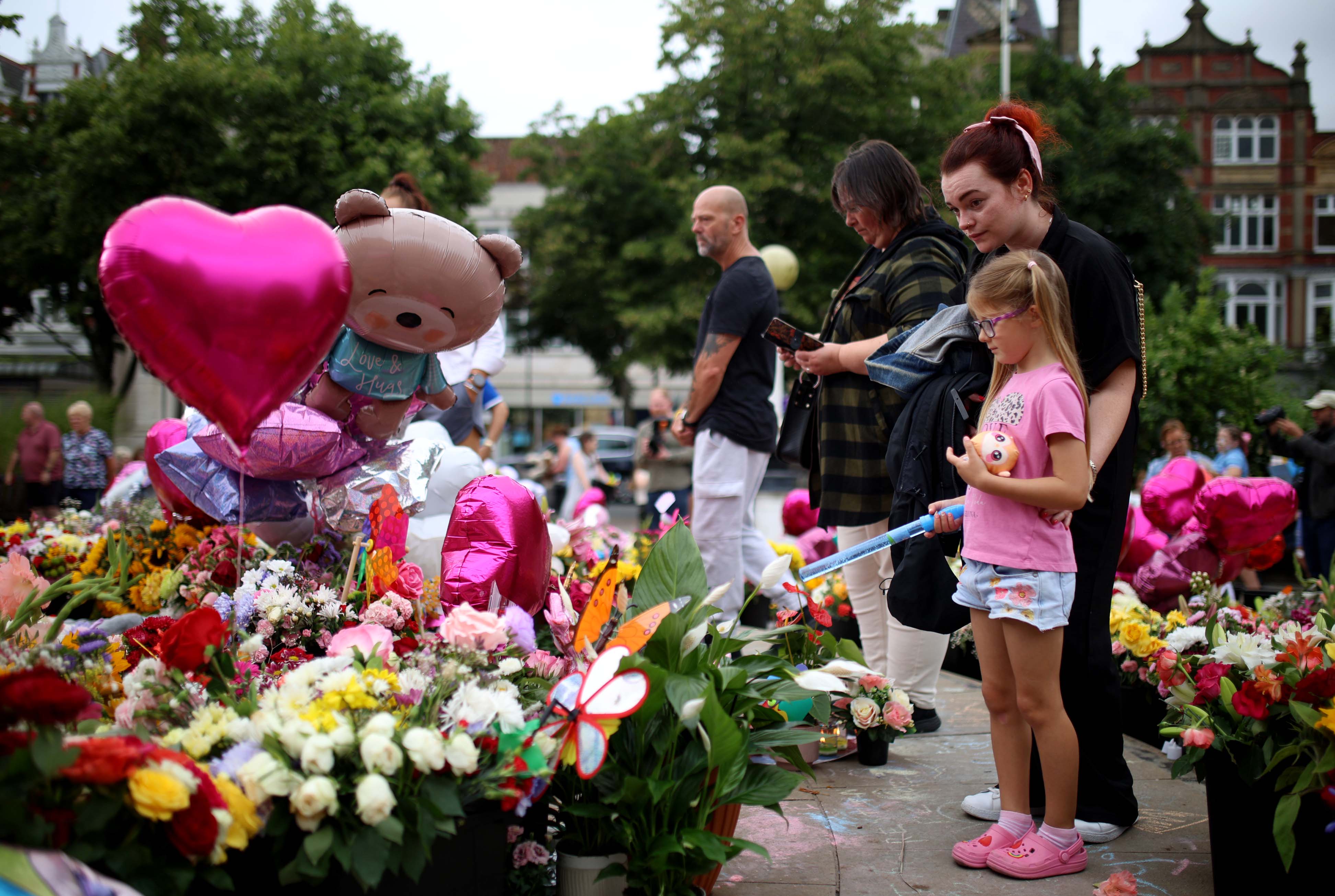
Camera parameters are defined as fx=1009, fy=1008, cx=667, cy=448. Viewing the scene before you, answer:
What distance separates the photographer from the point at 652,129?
70.8ft

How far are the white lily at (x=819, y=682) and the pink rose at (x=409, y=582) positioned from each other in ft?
3.17

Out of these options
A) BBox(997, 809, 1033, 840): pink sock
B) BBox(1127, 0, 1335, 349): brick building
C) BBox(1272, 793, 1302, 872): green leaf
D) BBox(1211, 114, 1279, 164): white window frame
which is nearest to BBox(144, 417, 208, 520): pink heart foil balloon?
BBox(997, 809, 1033, 840): pink sock

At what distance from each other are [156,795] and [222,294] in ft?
2.86

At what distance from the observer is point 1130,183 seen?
22828 mm

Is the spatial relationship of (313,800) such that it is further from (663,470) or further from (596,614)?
(663,470)

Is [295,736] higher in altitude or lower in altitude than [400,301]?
lower

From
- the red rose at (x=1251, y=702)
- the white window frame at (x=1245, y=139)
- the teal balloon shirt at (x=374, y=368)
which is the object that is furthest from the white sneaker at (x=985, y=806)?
the white window frame at (x=1245, y=139)

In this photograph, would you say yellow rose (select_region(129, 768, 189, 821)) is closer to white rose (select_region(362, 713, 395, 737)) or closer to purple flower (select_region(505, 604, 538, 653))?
white rose (select_region(362, 713, 395, 737))

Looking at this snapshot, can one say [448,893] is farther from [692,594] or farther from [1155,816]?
[1155,816]

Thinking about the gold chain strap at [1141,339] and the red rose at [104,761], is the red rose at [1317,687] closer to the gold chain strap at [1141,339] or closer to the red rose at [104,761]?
the gold chain strap at [1141,339]

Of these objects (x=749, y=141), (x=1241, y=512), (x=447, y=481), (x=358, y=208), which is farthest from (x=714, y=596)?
(x=749, y=141)

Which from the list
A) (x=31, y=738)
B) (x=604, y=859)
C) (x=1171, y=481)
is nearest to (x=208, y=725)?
(x=31, y=738)

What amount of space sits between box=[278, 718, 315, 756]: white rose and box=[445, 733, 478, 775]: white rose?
225mm

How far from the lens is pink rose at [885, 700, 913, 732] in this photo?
10.00 ft
